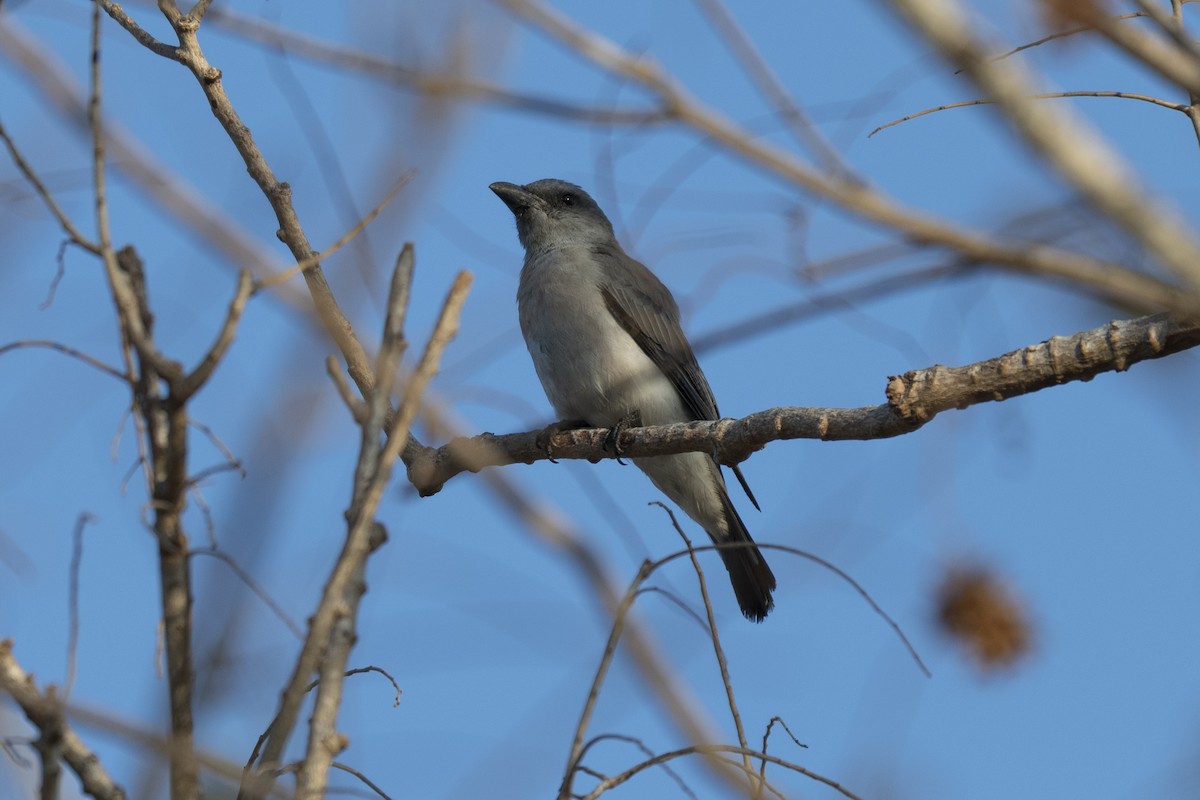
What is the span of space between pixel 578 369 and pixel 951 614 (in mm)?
4256

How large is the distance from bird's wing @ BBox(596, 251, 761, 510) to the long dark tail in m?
0.63

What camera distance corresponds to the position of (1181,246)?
148cm

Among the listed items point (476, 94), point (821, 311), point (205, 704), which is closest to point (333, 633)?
point (205, 704)

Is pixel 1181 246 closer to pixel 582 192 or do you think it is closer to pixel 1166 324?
pixel 1166 324

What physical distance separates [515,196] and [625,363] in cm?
189

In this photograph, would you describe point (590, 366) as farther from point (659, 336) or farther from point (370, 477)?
point (370, 477)

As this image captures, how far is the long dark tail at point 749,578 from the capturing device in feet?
26.2

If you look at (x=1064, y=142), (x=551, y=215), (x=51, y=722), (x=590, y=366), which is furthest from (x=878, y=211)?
(x=551, y=215)

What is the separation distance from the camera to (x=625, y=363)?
770cm

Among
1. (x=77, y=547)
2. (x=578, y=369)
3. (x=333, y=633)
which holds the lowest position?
(x=333, y=633)

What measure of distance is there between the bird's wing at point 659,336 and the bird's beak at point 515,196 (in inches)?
38.3

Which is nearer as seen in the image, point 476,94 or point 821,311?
point 821,311

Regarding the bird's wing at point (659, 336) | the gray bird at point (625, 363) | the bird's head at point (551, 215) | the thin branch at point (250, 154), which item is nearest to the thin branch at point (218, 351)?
the thin branch at point (250, 154)

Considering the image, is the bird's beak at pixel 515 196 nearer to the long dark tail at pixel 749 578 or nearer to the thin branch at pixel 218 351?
the long dark tail at pixel 749 578
